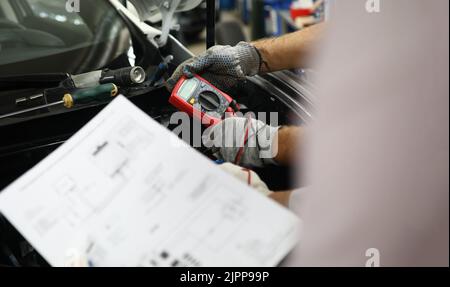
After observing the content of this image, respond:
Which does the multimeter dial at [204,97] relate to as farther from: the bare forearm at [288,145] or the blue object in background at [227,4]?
the blue object in background at [227,4]

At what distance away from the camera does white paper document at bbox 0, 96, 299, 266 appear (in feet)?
2.15

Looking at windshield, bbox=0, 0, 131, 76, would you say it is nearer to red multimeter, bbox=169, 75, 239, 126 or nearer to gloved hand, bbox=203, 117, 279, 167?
red multimeter, bbox=169, 75, 239, 126

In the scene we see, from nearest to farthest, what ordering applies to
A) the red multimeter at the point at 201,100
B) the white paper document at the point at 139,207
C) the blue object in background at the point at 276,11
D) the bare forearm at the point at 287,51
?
the white paper document at the point at 139,207 < the red multimeter at the point at 201,100 < the bare forearm at the point at 287,51 < the blue object in background at the point at 276,11

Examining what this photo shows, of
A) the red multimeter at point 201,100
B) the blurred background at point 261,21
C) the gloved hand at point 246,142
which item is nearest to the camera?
the gloved hand at point 246,142

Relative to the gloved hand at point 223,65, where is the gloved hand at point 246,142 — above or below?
below

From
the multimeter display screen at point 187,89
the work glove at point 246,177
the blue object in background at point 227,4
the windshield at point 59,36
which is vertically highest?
the windshield at point 59,36

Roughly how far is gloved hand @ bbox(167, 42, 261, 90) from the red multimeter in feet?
0.13

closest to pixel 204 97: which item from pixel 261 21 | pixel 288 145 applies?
pixel 288 145

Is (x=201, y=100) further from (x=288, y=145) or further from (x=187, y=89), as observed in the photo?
(x=288, y=145)

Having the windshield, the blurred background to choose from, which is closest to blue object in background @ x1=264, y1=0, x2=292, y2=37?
the blurred background

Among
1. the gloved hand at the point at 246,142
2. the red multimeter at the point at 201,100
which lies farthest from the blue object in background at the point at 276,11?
the gloved hand at the point at 246,142

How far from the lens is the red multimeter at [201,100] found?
106cm

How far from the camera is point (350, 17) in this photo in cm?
60
